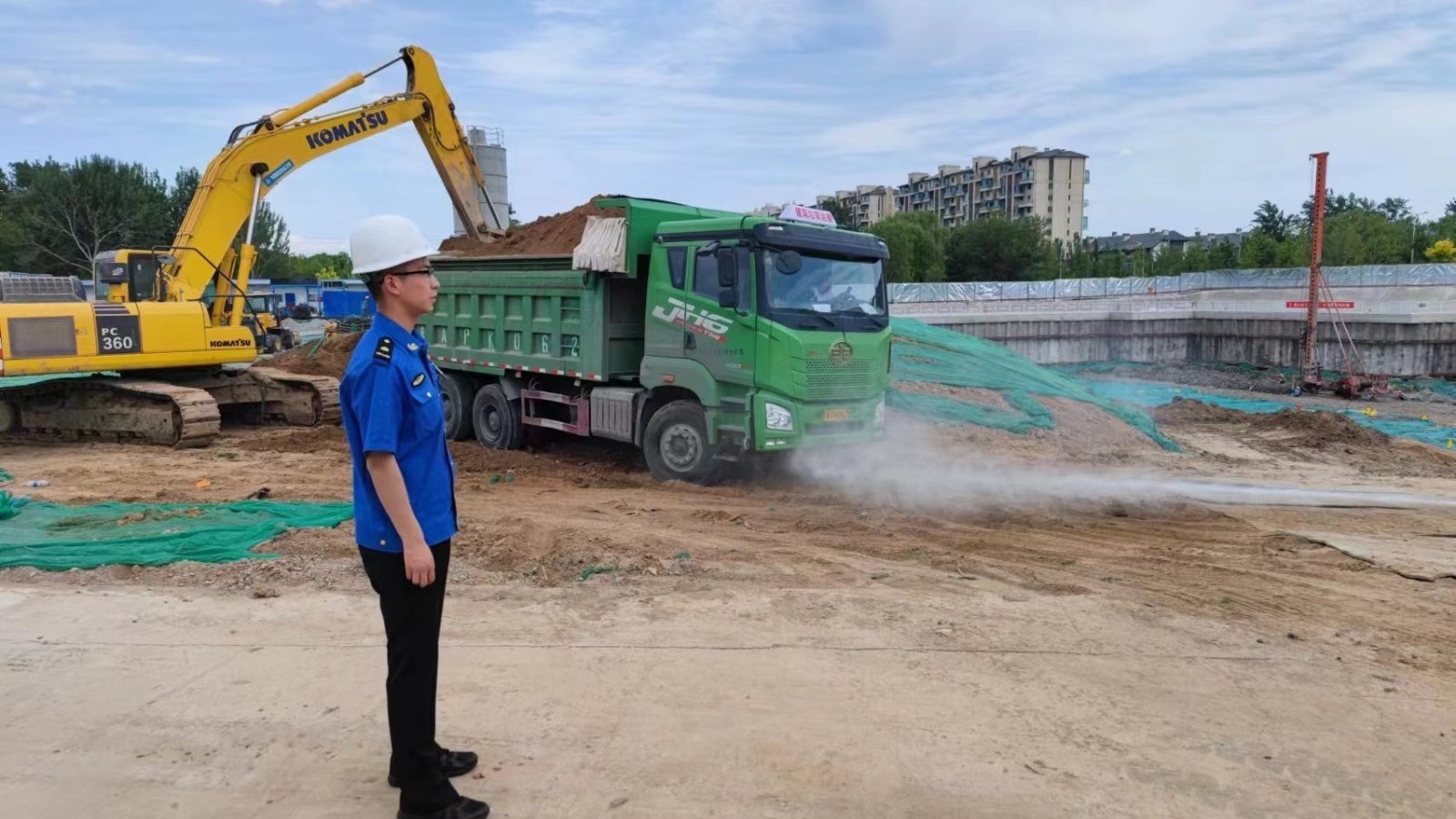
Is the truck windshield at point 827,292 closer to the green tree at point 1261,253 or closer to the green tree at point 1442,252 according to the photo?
the green tree at point 1261,253

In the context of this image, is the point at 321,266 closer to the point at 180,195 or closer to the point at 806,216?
the point at 180,195

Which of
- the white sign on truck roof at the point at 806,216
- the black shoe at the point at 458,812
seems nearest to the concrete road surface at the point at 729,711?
the black shoe at the point at 458,812

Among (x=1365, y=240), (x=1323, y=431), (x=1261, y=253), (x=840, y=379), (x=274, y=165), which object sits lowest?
(x=1323, y=431)

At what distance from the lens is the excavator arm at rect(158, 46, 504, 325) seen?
13.3m

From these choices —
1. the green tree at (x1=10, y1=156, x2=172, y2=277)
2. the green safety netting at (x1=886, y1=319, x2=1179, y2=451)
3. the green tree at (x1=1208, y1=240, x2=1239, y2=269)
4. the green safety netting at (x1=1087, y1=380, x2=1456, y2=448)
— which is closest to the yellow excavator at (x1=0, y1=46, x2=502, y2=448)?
the green safety netting at (x1=886, y1=319, x2=1179, y2=451)

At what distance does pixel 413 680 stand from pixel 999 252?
6805cm

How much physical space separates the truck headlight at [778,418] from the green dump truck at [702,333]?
12 mm

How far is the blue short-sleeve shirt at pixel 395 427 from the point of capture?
3.04 metres

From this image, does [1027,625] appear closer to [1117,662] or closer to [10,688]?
[1117,662]

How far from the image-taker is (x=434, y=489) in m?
3.23

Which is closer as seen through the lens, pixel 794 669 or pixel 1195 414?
pixel 794 669

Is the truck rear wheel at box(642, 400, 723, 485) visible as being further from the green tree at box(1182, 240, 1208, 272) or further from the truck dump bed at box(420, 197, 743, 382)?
the green tree at box(1182, 240, 1208, 272)

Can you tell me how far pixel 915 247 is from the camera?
6356 cm

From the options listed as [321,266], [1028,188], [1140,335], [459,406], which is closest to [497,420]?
[459,406]
